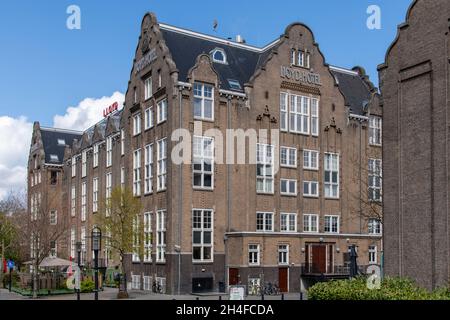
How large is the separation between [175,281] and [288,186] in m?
12.5

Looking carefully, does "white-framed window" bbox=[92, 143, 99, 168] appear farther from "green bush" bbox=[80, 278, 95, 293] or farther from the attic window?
the attic window

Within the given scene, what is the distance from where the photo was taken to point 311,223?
51312 mm

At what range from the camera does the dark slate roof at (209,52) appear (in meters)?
47.7

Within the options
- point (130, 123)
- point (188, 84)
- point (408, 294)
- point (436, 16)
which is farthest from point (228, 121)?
point (408, 294)

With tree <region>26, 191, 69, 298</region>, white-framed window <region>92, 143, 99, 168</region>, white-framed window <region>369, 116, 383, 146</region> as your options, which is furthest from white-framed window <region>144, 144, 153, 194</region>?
white-framed window <region>369, 116, 383, 146</region>

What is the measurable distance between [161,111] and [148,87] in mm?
4020

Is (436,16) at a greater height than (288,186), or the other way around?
(436,16)

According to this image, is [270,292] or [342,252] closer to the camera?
[270,292]

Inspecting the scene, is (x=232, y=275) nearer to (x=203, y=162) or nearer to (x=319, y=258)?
(x=319, y=258)

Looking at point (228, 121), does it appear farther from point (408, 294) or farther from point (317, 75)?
point (408, 294)

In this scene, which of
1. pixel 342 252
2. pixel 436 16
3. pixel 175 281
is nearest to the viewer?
pixel 436 16

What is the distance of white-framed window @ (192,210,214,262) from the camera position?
45.2 metres

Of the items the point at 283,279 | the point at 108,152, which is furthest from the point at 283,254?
the point at 108,152
